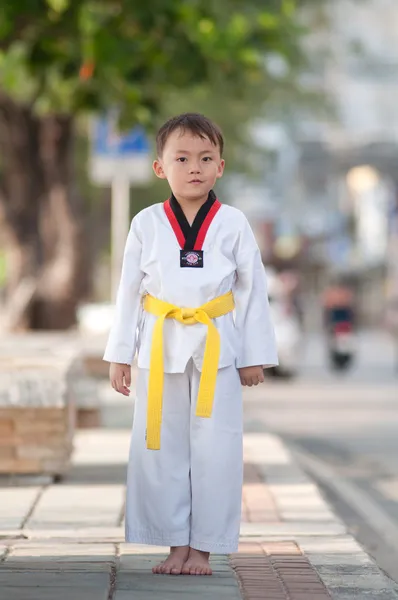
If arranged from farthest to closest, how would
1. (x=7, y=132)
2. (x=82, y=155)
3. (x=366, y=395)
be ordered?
(x=82, y=155)
(x=7, y=132)
(x=366, y=395)

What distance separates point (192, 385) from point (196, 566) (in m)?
0.67

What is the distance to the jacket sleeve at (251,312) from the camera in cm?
659

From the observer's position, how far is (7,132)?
23516 millimetres

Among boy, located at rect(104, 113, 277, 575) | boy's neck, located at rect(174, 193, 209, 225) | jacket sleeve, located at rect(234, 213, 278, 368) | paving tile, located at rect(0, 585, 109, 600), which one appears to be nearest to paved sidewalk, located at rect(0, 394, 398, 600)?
paving tile, located at rect(0, 585, 109, 600)

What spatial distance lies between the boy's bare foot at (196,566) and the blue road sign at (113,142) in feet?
40.3

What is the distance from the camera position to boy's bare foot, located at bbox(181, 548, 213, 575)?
260 inches

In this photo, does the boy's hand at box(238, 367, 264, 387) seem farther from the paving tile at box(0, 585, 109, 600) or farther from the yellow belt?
the paving tile at box(0, 585, 109, 600)

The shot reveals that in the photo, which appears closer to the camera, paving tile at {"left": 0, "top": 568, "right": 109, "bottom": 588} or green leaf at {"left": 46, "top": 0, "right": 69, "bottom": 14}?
paving tile at {"left": 0, "top": 568, "right": 109, "bottom": 588}

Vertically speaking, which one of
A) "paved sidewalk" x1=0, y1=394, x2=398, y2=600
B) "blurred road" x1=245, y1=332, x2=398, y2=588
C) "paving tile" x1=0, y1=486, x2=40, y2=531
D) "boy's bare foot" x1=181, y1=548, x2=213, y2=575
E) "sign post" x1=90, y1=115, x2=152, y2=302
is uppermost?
"sign post" x1=90, y1=115, x2=152, y2=302

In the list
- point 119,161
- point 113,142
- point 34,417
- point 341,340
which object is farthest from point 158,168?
point 341,340

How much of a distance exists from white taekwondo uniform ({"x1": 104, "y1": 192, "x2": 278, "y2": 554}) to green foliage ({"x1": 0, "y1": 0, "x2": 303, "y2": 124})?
18.0 feet

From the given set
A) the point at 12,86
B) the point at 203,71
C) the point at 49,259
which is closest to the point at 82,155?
the point at 49,259

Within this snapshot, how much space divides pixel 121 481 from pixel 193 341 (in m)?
3.76

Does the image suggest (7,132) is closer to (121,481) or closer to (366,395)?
(366,395)
